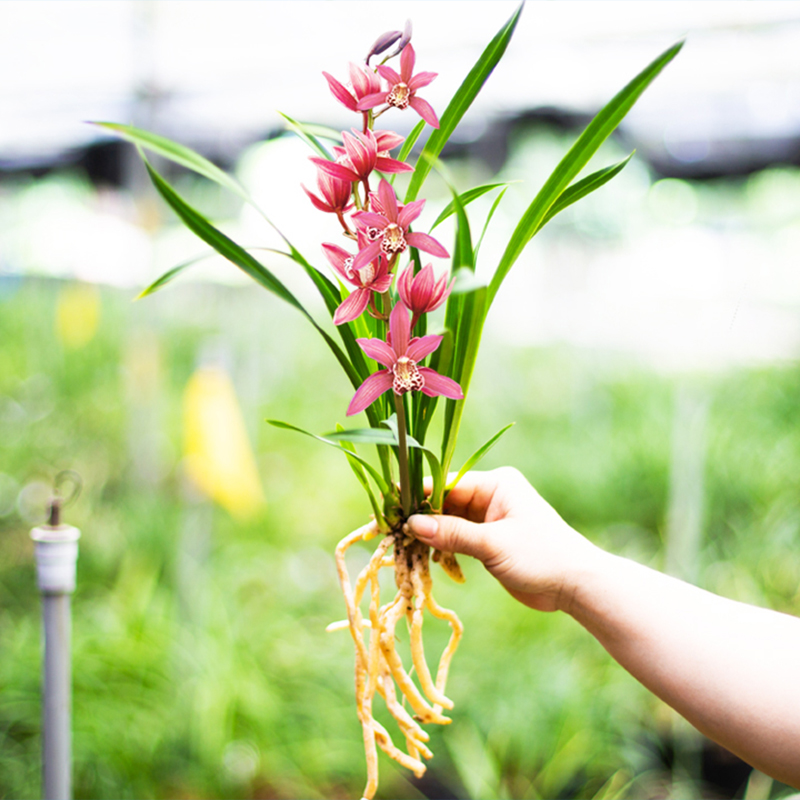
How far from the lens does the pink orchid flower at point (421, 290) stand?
1.44 ft

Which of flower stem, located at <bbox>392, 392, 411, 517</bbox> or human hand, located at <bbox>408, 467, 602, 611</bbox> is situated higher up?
flower stem, located at <bbox>392, 392, 411, 517</bbox>

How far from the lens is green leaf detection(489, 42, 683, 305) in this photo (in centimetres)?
40

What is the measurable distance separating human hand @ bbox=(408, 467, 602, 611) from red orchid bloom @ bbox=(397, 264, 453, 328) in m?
0.20

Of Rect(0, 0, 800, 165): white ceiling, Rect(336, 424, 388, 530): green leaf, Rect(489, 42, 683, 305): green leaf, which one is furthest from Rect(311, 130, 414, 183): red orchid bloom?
Rect(0, 0, 800, 165): white ceiling

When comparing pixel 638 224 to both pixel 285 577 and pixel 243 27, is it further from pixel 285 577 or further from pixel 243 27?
pixel 285 577

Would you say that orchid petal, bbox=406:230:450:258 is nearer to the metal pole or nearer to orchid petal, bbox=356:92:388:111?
orchid petal, bbox=356:92:388:111

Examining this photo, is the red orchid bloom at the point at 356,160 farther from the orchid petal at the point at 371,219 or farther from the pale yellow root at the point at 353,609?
the pale yellow root at the point at 353,609

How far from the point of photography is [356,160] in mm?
447

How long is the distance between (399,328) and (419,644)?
30cm

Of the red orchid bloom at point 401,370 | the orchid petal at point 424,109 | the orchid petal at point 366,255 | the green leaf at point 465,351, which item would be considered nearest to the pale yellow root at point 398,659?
the green leaf at point 465,351

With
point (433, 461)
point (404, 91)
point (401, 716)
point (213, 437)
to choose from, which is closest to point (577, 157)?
point (404, 91)

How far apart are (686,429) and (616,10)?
1109mm

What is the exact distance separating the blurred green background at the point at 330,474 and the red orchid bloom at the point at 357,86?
0.07 metres

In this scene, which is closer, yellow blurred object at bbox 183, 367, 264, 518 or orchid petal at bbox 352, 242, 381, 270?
orchid petal at bbox 352, 242, 381, 270
